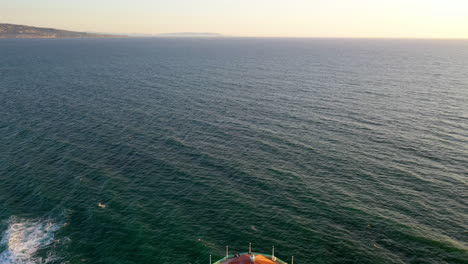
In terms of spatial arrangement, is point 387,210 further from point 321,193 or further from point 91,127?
point 91,127

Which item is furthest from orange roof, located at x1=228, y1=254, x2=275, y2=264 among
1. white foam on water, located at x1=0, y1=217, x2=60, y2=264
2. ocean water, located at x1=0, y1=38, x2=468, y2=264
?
white foam on water, located at x1=0, y1=217, x2=60, y2=264

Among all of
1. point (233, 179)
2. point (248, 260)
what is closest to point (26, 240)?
point (248, 260)

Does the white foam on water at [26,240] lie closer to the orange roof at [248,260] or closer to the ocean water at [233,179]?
the ocean water at [233,179]

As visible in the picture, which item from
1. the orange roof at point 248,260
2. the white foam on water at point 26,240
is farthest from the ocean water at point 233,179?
the orange roof at point 248,260

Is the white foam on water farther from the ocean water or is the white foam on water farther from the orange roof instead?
the orange roof

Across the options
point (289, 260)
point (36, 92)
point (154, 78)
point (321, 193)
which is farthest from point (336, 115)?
point (36, 92)

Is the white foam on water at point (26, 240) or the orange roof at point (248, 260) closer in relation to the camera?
the orange roof at point (248, 260)
